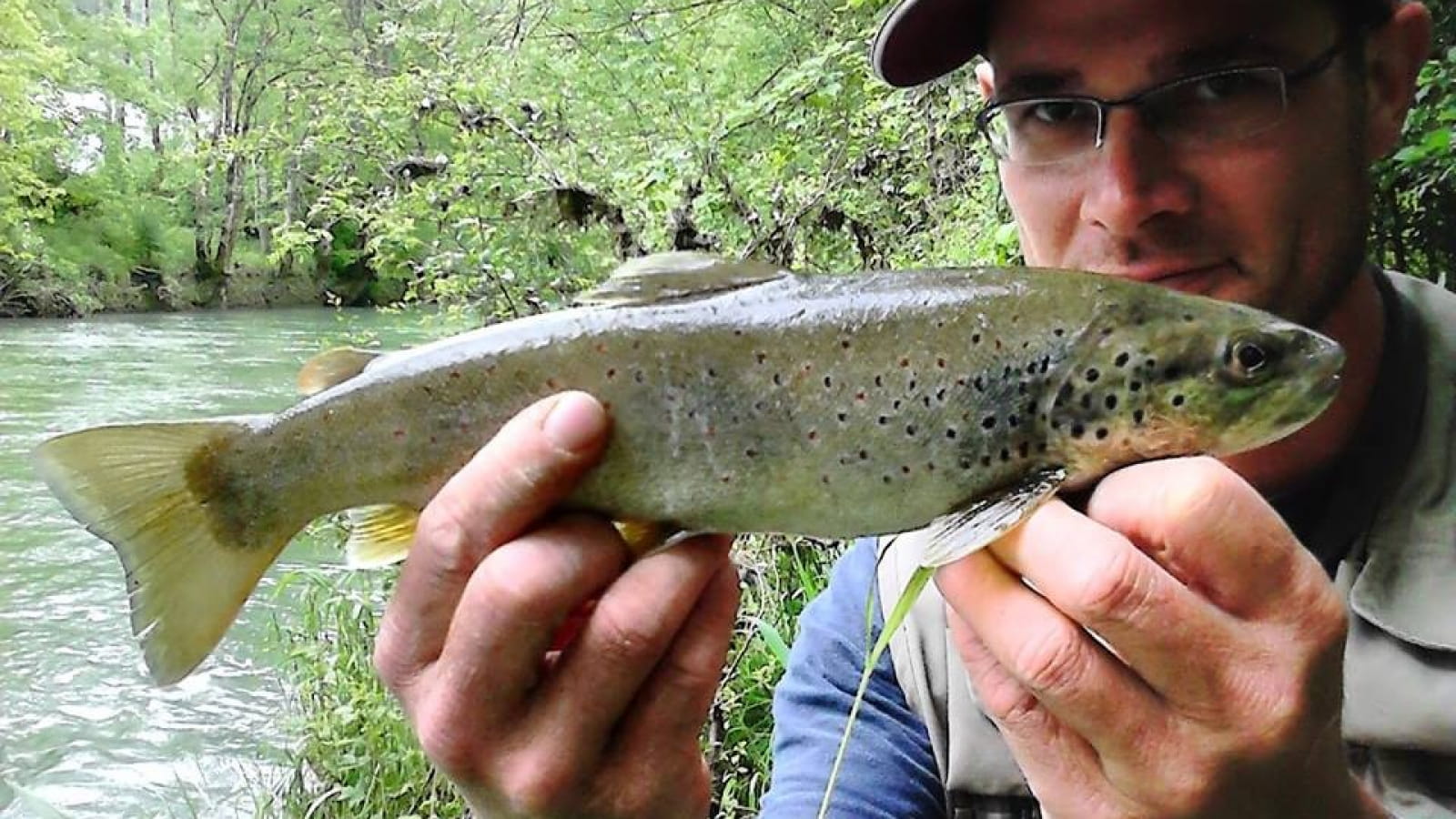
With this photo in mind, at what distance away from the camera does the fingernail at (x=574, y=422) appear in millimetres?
1423

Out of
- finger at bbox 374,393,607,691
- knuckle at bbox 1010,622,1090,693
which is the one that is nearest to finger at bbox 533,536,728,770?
finger at bbox 374,393,607,691

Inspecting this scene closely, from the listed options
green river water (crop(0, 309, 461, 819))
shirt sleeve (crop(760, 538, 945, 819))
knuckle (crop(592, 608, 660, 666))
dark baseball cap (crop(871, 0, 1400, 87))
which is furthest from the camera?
green river water (crop(0, 309, 461, 819))

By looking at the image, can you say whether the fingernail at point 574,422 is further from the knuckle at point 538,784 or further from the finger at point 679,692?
the knuckle at point 538,784

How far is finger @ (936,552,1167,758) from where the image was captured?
47.1 inches

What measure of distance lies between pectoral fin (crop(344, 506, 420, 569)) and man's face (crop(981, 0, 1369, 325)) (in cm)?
114

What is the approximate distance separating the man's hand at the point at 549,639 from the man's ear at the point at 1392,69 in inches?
54.4

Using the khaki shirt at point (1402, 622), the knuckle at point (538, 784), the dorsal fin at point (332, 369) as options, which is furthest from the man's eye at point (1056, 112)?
the knuckle at point (538, 784)

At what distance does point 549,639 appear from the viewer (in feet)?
4.66

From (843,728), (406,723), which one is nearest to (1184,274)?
(843,728)

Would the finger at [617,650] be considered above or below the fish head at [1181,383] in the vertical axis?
below

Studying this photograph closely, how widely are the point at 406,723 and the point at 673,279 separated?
10.9 ft

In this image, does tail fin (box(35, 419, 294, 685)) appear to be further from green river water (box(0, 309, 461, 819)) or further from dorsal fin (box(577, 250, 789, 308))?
green river water (box(0, 309, 461, 819))

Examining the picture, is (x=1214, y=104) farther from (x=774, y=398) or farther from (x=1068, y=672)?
(x=1068, y=672)

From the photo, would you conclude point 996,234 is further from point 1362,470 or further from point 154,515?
point 154,515
